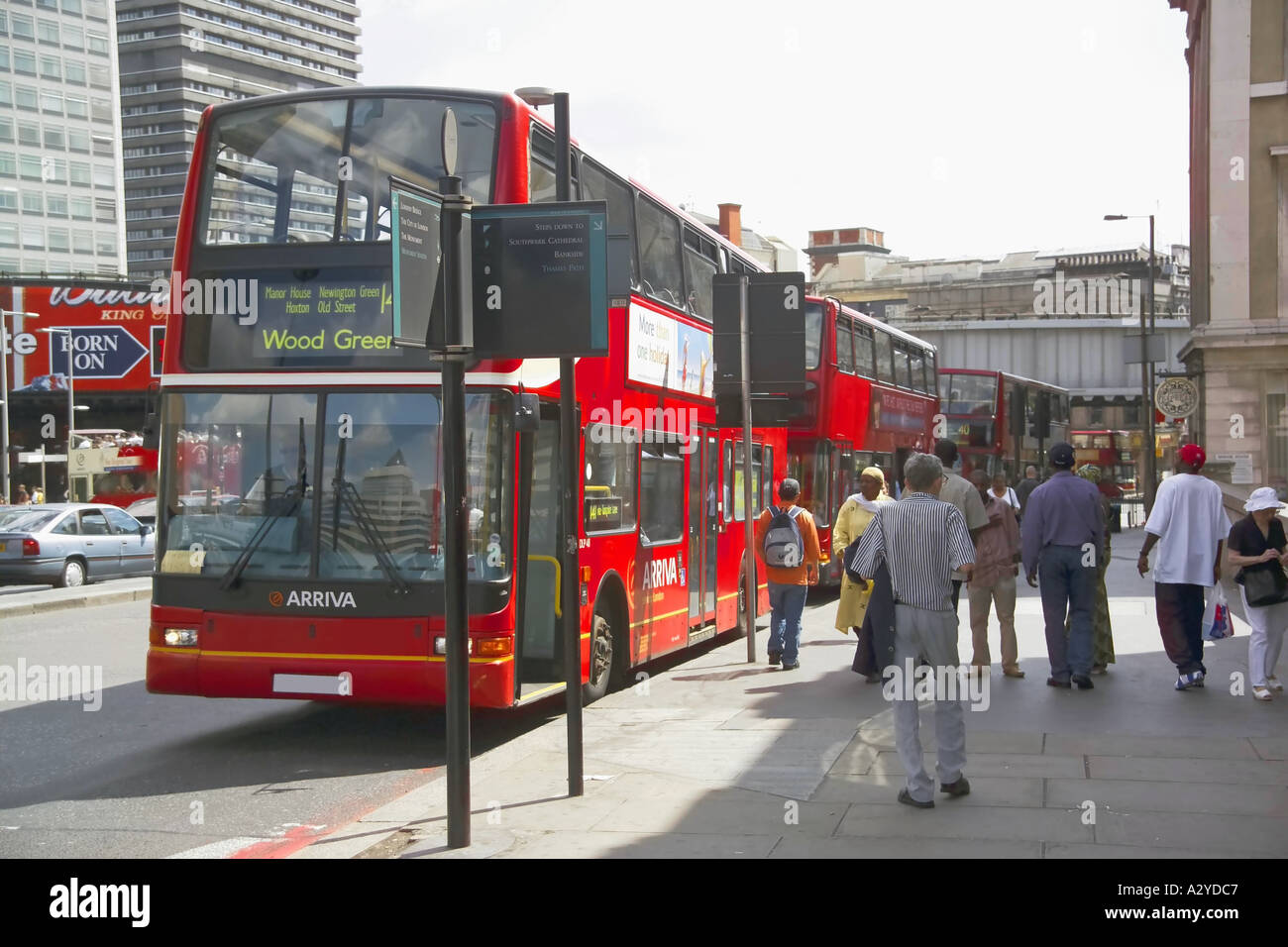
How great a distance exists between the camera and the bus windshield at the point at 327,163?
381 inches

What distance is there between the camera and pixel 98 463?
44.5 meters

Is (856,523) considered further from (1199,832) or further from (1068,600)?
(1199,832)

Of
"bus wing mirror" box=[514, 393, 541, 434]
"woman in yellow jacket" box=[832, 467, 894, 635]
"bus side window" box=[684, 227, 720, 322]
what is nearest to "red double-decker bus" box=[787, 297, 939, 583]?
"bus side window" box=[684, 227, 720, 322]

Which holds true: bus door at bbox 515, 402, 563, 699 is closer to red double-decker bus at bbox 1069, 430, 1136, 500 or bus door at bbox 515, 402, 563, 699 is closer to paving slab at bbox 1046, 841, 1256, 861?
paving slab at bbox 1046, 841, 1256, 861

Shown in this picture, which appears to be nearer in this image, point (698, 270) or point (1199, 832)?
point (1199, 832)

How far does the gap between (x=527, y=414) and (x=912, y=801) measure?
3.41m

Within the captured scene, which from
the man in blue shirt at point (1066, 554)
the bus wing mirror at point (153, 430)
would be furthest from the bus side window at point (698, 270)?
the bus wing mirror at point (153, 430)

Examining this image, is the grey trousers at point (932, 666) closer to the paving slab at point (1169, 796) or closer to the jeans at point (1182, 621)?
the paving slab at point (1169, 796)

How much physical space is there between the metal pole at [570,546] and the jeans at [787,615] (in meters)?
5.42

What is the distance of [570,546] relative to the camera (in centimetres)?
809

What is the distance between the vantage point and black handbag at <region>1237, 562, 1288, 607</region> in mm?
10266

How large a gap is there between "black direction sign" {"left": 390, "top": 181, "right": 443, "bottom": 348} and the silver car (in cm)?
1840

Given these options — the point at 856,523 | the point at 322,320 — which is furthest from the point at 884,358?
the point at 322,320
